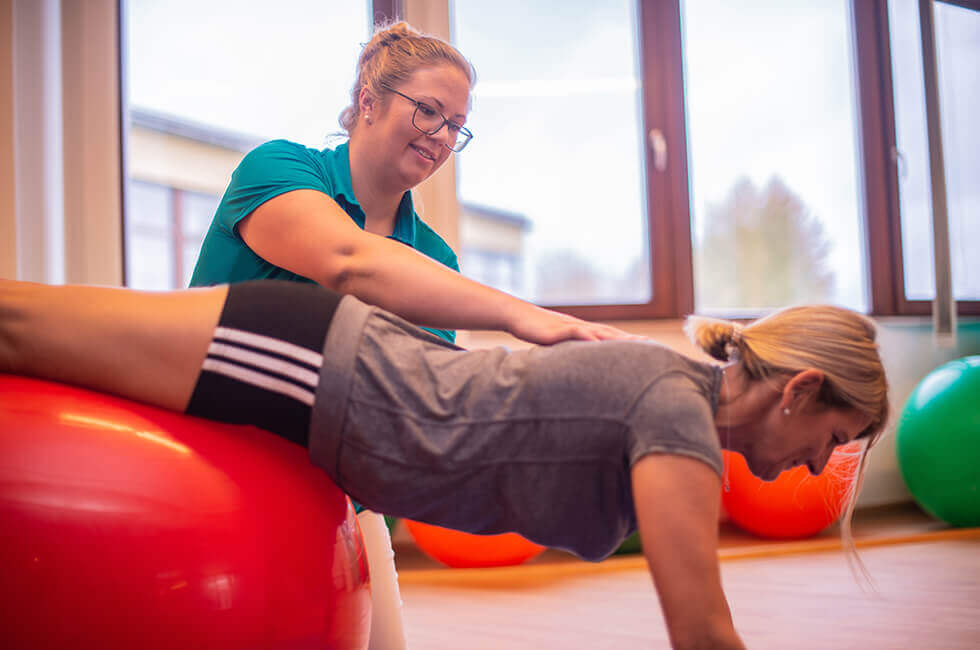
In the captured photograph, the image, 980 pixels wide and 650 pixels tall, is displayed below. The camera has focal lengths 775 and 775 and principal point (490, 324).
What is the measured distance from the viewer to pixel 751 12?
3.50 m

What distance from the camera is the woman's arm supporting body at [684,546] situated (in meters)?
0.73

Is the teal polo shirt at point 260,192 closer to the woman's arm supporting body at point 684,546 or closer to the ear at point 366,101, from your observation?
the ear at point 366,101

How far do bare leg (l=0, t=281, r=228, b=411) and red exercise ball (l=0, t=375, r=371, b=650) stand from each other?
0.02 meters

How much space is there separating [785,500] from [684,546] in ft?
7.21

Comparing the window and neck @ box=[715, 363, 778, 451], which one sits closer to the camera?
neck @ box=[715, 363, 778, 451]

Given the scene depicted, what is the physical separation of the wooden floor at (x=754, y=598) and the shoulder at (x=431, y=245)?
3.02ft

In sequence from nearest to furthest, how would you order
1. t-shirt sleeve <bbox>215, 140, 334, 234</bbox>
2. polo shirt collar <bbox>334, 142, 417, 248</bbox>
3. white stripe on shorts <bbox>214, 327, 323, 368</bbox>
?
1. white stripe on shorts <bbox>214, 327, 323, 368</bbox>
2. t-shirt sleeve <bbox>215, 140, 334, 234</bbox>
3. polo shirt collar <bbox>334, 142, 417, 248</bbox>

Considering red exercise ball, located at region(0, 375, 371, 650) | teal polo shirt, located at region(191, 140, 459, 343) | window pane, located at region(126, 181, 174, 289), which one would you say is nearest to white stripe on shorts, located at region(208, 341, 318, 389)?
red exercise ball, located at region(0, 375, 371, 650)

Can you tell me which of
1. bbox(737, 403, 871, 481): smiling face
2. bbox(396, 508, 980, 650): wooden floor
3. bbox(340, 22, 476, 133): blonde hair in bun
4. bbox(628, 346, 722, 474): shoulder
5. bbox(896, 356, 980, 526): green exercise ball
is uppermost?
bbox(340, 22, 476, 133): blonde hair in bun

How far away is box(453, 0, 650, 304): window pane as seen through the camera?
3.22m

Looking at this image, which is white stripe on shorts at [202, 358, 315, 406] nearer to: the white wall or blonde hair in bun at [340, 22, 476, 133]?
blonde hair in bun at [340, 22, 476, 133]

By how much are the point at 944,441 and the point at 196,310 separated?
285cm

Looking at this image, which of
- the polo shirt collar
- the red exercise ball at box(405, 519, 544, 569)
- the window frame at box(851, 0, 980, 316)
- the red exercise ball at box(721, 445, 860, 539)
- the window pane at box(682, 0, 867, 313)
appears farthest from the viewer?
the window frame at box(851, 0, 980, 316)

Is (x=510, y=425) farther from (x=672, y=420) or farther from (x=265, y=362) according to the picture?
(x=265, y=362)
